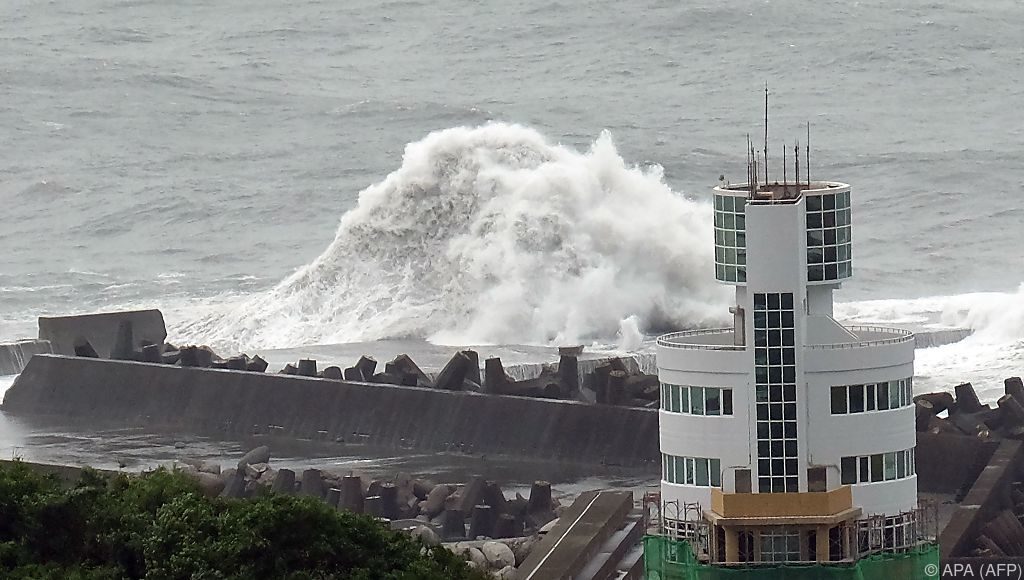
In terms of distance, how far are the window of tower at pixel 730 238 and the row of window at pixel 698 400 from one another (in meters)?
0.64

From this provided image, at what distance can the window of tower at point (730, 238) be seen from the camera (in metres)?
15.5

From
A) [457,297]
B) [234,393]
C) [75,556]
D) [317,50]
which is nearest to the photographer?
[75,556]

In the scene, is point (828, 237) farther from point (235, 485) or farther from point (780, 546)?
point (235, 485)

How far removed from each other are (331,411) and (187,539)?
16463mm

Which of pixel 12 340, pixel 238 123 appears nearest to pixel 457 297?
pixel 12 340

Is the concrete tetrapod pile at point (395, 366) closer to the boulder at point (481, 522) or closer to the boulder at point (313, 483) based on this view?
the boulder at point (313, 483)

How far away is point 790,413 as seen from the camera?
50.0 ft

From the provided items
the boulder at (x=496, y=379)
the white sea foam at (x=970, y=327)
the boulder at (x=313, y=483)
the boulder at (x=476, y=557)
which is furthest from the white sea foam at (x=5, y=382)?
the boulder at (x=476, y=557)

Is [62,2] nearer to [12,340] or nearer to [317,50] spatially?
[317,50]

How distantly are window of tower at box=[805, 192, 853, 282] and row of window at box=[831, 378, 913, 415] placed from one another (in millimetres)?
660

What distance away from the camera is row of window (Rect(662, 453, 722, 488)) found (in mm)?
15391

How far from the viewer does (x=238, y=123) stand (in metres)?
81.3

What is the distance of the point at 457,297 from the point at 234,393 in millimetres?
12719

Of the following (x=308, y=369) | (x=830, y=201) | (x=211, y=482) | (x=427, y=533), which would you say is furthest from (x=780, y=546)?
(x=308, y=369)
